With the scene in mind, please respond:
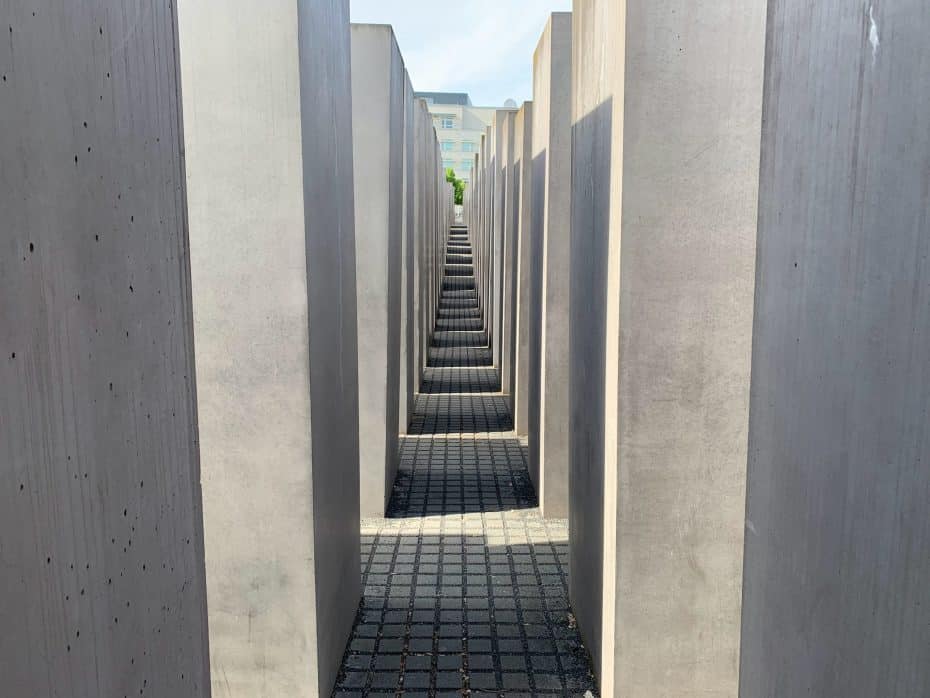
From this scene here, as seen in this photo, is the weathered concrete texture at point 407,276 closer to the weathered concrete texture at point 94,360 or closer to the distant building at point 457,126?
the weathered concrete texture at point 94,360

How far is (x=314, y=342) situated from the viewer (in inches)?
169

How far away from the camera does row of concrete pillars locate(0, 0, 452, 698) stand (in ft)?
5.21

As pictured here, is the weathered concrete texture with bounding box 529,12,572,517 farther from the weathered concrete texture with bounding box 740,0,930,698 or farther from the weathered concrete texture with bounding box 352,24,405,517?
the weathered concrete texture with bounding box 740,0,930,698

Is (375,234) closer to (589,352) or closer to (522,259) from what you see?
(522,259)

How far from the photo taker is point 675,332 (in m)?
4.07

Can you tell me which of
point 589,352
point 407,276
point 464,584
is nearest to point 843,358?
point 589,352

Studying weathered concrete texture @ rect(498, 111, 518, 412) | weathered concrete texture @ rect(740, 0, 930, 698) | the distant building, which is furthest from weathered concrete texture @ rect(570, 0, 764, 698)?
the distant building

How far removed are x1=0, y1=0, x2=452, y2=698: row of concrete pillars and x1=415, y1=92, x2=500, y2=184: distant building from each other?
7232 cm

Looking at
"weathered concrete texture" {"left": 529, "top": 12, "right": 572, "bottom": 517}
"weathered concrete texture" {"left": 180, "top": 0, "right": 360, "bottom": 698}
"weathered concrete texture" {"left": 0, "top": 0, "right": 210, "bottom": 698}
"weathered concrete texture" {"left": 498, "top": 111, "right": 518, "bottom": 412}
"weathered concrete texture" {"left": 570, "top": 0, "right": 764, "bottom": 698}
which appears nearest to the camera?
"weathered concrete texture" {"left": 0, "top": 0, "right": 210, "bottom": 698}

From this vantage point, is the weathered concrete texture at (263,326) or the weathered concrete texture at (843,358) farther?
the weathered concrete texture at (263,326)

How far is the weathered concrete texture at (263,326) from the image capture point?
13.3 feet

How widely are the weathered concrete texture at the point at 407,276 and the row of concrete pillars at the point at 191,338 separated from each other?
0.85 m

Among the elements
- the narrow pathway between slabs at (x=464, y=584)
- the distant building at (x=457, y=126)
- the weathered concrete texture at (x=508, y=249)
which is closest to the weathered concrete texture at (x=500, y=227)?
the weathered concrete texture at (x=508, y=249)

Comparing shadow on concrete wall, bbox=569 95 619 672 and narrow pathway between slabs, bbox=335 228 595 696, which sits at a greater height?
shadow on concrete wall, bbox=569 95 619 672
